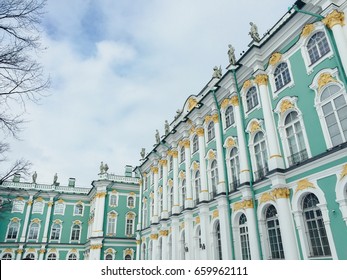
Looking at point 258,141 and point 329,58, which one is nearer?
point 329,58

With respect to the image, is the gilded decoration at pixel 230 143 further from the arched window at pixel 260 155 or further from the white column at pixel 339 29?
the white column at pixel 339 29

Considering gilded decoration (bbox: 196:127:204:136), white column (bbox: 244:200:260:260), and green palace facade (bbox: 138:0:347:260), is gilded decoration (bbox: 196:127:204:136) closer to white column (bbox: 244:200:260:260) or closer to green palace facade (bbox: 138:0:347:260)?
green palace facade (bbox: 138:0:347:260)

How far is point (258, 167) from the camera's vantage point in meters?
16.8

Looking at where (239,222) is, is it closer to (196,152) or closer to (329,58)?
(196,152)

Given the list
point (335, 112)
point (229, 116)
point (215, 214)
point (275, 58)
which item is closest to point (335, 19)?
point (275, 58)

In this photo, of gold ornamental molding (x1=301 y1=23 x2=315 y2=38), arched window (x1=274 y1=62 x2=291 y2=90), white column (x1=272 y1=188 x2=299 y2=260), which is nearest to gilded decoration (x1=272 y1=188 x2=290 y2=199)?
white column (x1=272 y1=188 x2=299 y2=260)

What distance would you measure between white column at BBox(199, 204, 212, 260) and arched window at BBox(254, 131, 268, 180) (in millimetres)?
5491

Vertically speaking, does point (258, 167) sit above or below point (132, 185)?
below

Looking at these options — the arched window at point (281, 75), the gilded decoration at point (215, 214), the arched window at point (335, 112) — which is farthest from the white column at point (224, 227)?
the arched window at point (335, 112)

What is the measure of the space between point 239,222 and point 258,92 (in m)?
8.19

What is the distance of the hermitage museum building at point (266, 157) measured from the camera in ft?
41.2

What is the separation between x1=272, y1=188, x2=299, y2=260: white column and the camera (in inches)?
509

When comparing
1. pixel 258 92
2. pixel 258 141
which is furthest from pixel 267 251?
pixel 258 92

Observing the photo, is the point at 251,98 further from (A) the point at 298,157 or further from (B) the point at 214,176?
(B) the point at 214,176
